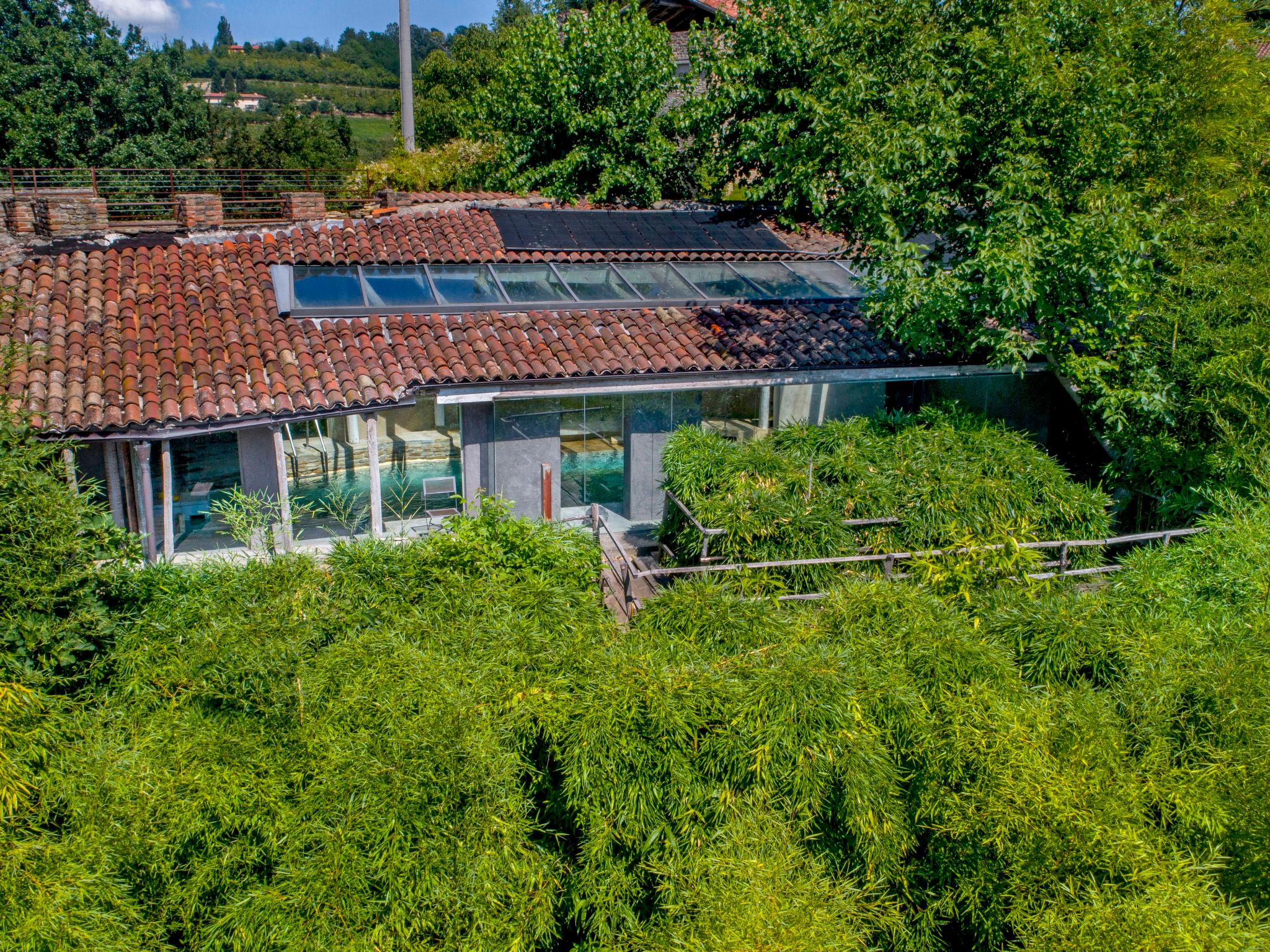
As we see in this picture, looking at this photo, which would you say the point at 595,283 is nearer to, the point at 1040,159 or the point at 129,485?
the point at 1040,159

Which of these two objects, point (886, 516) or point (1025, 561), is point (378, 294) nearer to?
point (886, 516)

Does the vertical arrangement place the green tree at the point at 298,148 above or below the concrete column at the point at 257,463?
above

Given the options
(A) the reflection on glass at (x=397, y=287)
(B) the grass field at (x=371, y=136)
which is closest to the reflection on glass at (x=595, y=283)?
(A) the reflection on glass at (x=397, y=287)

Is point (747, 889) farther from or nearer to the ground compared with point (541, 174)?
nearer to the ground

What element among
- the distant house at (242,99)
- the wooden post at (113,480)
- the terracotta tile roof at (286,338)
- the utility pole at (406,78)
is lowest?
the wooden post at (113,480)

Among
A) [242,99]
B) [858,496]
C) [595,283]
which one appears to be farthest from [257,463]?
[242,99]

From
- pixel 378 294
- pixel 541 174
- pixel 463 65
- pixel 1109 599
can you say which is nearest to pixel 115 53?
pixel 463 65

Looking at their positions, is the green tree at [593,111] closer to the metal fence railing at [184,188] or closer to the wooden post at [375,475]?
the metal fence railing at [184,188]
